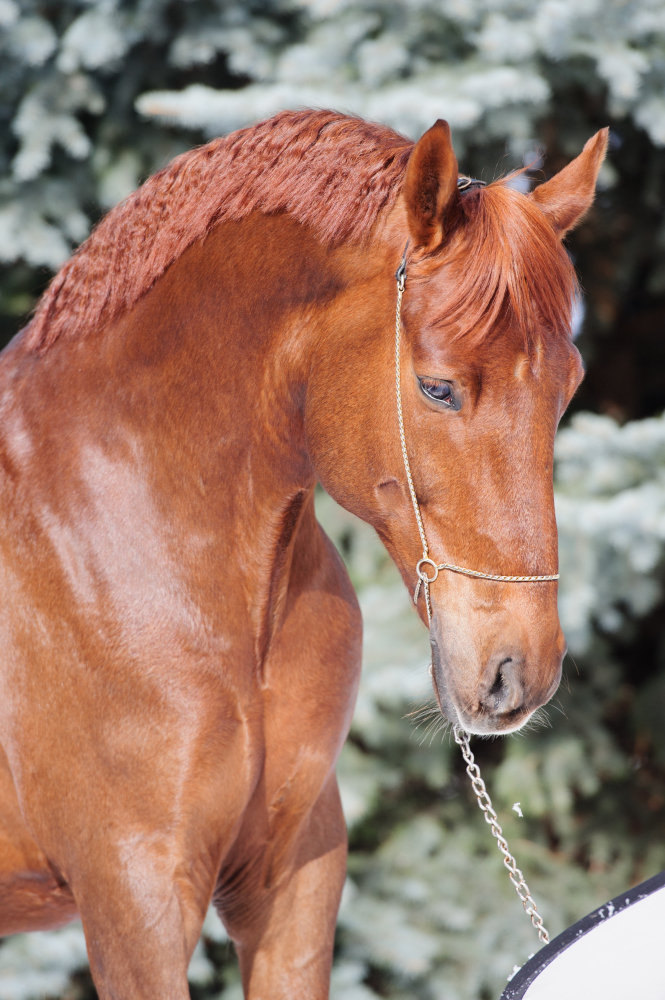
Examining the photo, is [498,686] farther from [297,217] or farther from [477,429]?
[297,217]

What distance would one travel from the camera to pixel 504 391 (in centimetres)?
86

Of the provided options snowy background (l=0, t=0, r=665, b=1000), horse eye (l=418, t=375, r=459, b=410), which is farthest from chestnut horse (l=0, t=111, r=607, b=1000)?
snowy background (l=0, t=0, r=665, b=1000)

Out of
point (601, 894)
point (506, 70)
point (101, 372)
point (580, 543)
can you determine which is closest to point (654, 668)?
point (601, 894)

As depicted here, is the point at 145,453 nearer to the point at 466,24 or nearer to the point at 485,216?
the point at 485,216

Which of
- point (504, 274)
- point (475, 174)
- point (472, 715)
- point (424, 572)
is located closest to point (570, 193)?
point (504, 274)

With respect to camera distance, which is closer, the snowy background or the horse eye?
the horse eye

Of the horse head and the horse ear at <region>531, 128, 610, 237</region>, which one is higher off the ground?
the horse ear at <region>531, 128, 610, 237</region>

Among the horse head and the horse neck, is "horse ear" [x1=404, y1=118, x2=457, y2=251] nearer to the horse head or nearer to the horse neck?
the horse head

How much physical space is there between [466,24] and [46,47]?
0.95 metres

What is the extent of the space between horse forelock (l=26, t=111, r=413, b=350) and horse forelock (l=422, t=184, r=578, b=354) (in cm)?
9

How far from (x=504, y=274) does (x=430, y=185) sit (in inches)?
4.1

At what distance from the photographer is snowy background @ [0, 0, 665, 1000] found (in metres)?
2.18

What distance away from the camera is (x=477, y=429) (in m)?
0.86

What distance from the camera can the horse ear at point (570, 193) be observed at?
100 cm
